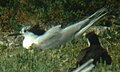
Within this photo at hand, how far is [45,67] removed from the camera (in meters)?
8.05

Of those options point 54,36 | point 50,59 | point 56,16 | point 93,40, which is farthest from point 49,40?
point 56,16

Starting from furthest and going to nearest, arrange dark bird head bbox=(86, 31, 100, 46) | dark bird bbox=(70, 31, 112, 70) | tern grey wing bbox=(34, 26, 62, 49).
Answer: tern grey wing bbox=(34, 26, 62, 49), dark bird head bbox=(86, 31, 100, 46), dark bird bbox=(70, 31, 112, 70)

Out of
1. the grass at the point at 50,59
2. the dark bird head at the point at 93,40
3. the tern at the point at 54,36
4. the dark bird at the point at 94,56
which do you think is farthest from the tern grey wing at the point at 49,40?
the dark bird at the point at 94,56

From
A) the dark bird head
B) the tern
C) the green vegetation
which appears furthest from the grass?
the dark bird head

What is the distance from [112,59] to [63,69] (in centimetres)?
99

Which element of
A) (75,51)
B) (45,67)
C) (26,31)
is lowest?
(45,67)

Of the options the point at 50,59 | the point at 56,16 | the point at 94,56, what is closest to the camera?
the point at 94,56

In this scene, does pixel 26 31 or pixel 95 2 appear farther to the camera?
pixel 95 2

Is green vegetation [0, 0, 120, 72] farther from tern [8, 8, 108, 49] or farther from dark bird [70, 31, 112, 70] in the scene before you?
dark bird [70, 31, 112, 70]

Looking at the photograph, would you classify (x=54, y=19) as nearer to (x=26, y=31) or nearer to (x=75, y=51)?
(x=26, y=31)

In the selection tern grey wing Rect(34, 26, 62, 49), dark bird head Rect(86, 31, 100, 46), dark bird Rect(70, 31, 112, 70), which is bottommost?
dark bird Rect(70, 31, 112, 70)

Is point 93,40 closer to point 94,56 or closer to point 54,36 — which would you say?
point 94,56

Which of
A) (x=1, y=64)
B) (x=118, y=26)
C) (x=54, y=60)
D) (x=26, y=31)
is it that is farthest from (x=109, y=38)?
(x=1, y=64)

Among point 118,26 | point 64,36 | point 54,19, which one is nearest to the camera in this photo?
point 64,36
